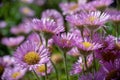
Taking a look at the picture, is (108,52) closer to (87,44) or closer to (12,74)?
(87,44)

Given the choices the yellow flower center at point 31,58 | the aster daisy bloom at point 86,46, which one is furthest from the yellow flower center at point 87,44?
the yellow flower center at point 31,58

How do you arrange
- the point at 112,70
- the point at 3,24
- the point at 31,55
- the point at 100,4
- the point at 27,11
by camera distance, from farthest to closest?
the point at 27,11, the point at 3,24, the point at 100,4, the point at 31,55, the point at 112,70

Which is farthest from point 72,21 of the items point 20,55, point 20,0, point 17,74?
point 20,0

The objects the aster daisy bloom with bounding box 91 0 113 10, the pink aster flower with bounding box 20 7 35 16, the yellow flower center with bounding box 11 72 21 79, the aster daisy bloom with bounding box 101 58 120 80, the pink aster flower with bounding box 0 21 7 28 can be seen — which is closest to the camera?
the aster daisy bloom with bounding box 101 58 120 80

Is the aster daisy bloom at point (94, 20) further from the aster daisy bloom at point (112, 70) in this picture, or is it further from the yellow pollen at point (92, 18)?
the aster daisy bloom at point (112, 70)

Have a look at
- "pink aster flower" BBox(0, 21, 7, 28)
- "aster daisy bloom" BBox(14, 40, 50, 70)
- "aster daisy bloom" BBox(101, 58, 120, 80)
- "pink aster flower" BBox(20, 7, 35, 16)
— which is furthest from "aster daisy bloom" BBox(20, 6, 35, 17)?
"aster daisy bloom" BBox(101, 58, 120, 80)

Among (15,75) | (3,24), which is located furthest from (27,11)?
(15,75)

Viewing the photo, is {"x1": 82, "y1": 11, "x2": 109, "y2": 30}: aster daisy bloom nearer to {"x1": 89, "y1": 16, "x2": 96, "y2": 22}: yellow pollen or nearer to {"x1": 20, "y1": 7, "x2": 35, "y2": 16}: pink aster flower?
{"x1": 89, "y1": 16, "x2": 96, "y2": 22}: yellow pollen
